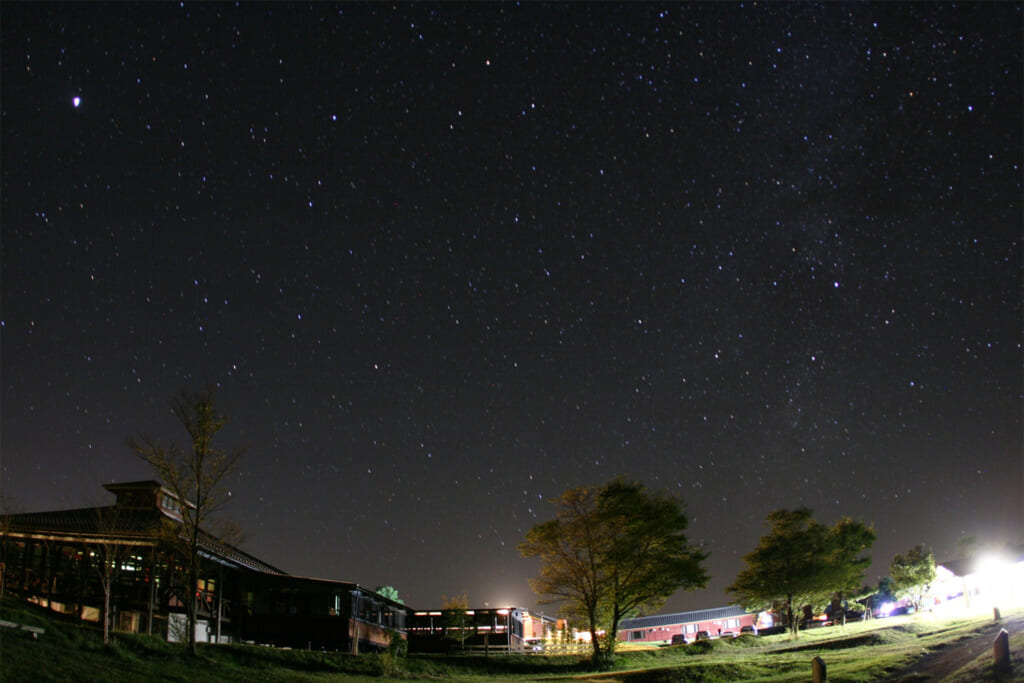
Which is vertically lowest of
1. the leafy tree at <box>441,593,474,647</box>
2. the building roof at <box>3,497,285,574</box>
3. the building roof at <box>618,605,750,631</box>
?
the building roof at <box>618,605,750,631</box>

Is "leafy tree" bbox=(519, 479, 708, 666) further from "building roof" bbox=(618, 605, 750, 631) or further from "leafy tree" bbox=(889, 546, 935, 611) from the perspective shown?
"building roof" bbox=(618, 605, 750, 631)

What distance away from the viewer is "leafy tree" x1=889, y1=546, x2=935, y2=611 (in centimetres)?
6238

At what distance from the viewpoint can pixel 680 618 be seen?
4392 inches

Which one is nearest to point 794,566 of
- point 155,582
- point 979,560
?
point 979,560

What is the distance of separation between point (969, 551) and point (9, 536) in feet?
260

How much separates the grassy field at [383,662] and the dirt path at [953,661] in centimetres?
16

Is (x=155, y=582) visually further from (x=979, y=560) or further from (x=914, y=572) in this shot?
(x=979, y=560)

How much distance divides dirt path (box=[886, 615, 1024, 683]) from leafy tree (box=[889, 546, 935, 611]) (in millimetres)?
35910

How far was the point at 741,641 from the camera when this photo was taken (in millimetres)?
48375

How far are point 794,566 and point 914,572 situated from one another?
14.8 meters

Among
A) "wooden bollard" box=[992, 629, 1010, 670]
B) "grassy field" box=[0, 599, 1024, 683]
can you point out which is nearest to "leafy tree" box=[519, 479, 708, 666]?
"grassy field" box=[0, 599, 1024, 683]

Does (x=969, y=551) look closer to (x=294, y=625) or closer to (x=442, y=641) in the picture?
(x=442, y=641)

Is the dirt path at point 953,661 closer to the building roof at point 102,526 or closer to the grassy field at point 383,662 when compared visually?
the grassy field at point 383,662

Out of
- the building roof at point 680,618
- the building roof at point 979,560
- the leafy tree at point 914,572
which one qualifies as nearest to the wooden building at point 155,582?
the leafy tree at point 914,572
